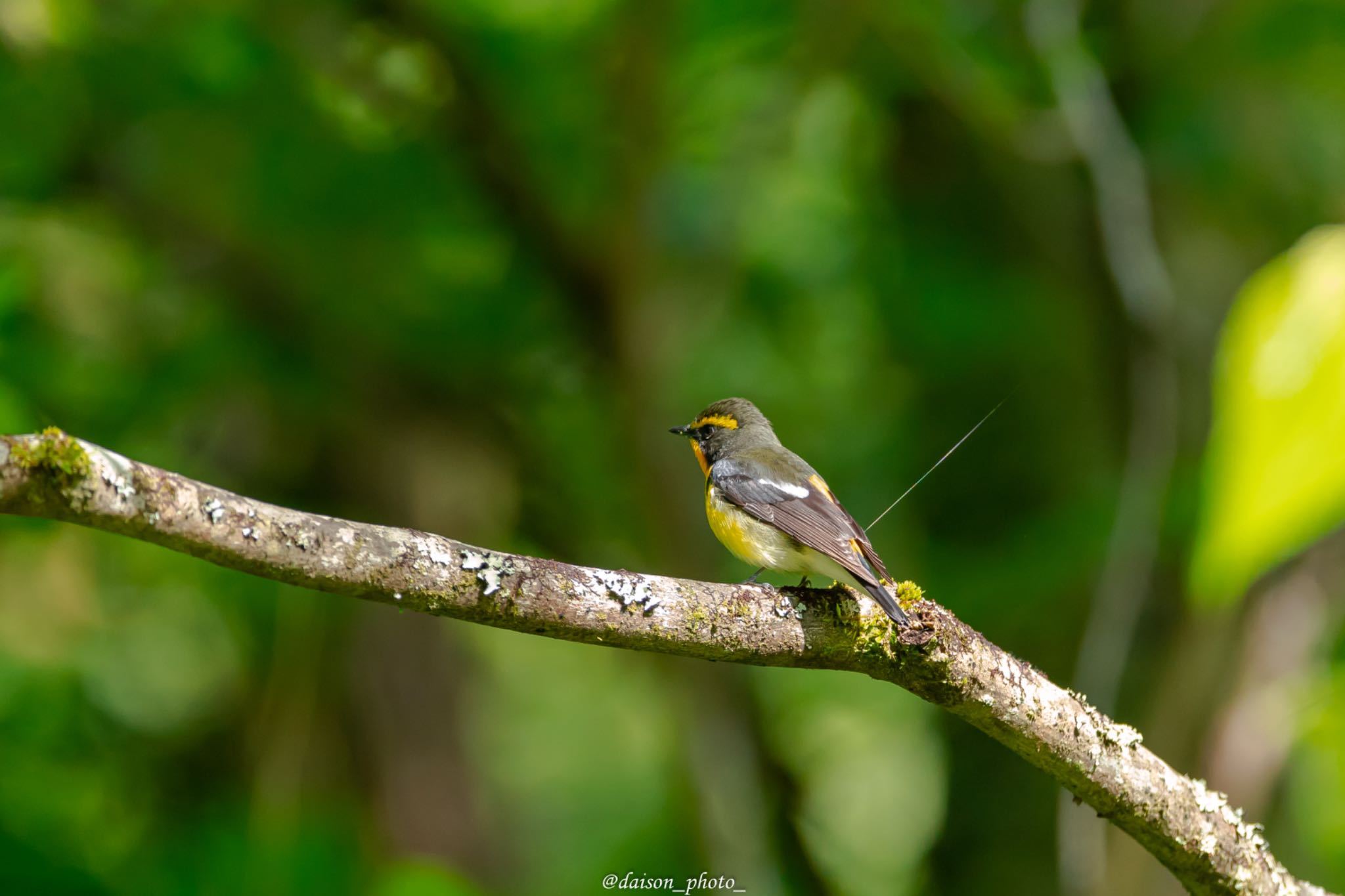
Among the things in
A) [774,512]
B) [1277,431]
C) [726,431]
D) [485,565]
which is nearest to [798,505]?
[774,512]

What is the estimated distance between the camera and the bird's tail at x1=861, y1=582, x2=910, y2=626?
2.38m

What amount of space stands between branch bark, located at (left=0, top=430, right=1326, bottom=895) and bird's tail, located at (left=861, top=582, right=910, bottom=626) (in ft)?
0.08

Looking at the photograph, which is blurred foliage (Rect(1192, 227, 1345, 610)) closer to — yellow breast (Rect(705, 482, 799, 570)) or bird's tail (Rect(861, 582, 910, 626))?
bird's tail (Rect(861, 582, 910, 626))

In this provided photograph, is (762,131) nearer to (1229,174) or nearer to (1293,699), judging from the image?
(1229,174)

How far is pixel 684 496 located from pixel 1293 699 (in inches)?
99.5

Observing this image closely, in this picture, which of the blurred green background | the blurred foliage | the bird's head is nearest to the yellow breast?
the bird's head

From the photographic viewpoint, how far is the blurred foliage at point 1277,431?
1611mm

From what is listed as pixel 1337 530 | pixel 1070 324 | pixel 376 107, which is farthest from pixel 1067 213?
pixel 376 107

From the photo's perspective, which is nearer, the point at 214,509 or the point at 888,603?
the point at 214,509

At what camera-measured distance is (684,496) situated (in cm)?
515

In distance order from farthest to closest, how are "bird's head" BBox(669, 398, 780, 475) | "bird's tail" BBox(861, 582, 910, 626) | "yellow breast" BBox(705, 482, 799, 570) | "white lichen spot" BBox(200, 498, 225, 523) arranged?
"bird's head" BBox(669, 398, 780, 475) → "yellow breast" BBox(705, 482, 799, 570) → "bird's tail" BBox(861, 582, 910, 626) → "white lichen spot" BBox(200, 498, 225, 523)

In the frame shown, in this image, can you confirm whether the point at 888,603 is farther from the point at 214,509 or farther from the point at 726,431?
the point at 726,431

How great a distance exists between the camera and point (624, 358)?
201 inches

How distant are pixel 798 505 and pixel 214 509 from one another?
2097mm
